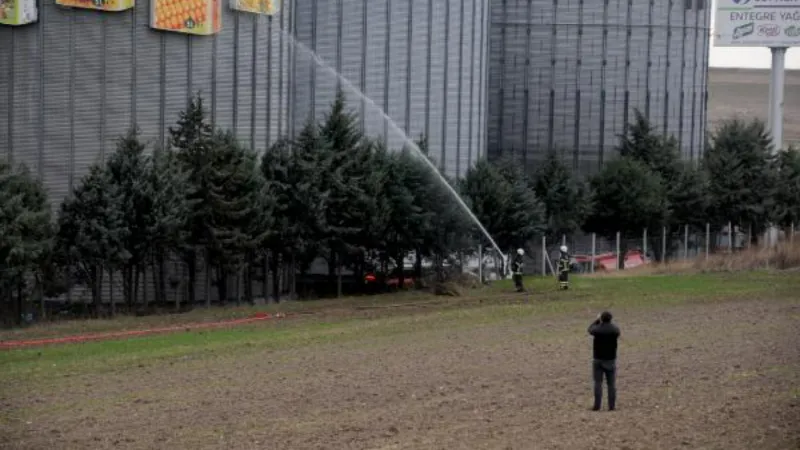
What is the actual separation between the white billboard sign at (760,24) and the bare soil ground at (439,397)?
49.6 m

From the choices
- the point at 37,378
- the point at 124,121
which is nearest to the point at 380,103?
the point at 124,121

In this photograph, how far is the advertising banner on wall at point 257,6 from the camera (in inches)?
1932

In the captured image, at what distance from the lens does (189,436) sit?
66.3ft

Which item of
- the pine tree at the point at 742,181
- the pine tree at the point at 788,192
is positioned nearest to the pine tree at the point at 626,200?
the pine tree at the point at 742,181

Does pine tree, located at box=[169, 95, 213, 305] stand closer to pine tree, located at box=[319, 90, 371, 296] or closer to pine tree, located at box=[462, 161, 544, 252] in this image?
pine tree, located at box=[319, 90, 371, 296]

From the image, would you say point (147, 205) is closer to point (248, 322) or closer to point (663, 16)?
point (248, 322)

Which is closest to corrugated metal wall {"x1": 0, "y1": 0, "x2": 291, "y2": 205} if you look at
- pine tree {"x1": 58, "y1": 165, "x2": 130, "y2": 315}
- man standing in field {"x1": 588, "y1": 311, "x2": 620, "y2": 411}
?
pine tree {"x1": 58, "y1": 165, "x2": 130, "y2": 315}

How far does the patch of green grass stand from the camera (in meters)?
29.9

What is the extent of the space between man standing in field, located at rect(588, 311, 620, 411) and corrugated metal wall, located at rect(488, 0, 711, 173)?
199 feet

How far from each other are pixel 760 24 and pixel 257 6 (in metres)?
39.2

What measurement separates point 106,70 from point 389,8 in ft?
59.7

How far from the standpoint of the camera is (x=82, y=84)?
4694 centimetres

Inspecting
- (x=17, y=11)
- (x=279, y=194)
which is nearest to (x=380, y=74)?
(x=279, y=194)

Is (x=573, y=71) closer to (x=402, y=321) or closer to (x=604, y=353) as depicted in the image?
(x=402, y=321)
